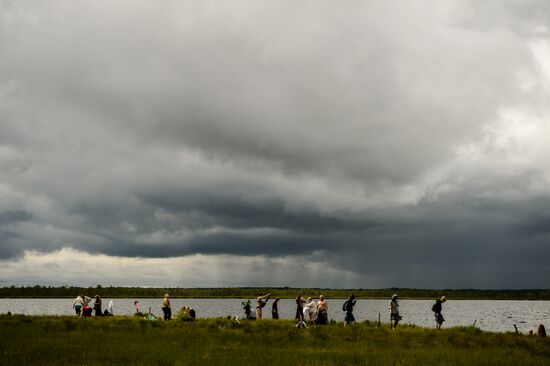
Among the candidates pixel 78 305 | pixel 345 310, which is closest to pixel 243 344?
pixel 345 310

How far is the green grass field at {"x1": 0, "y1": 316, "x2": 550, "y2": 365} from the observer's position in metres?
29.4

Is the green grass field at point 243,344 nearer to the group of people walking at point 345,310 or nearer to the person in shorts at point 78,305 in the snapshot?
the group of people walking at point 345,310

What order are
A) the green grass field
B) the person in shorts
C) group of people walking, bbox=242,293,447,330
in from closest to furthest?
the green grass field, group of people walking, bbox=242,293,447,330, the person in shorts

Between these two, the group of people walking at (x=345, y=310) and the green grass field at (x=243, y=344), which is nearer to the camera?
the green grass field at (x=243, y=344)

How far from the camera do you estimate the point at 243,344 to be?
123 feet

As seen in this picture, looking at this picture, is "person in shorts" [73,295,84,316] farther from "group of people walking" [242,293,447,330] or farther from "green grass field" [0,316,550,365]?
"group of people walking" [242,293,447,330]

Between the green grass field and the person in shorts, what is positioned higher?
→ the person in shorts

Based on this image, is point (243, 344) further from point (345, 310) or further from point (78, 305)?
point (78, 305)

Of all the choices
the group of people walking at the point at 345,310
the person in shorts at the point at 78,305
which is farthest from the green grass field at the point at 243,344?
the person in shorts at the point at 78,305

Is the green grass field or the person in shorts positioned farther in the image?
the person in shorts

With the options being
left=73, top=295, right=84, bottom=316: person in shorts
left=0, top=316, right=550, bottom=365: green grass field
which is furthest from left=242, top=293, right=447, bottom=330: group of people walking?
left=73, top=295, right=84, bottom=316: person in shorts

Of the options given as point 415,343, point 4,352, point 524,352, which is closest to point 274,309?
point 415,343

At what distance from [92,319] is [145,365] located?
2530 centimetres

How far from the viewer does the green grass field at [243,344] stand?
29375 mm
